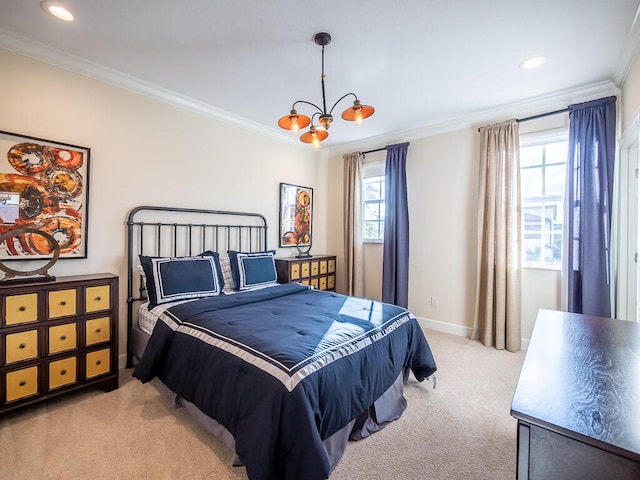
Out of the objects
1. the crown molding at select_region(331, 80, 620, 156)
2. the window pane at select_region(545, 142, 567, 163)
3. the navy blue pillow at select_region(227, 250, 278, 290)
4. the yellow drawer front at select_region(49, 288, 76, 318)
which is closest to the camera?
the yellow drawer front at select_region(49, 288, 76, 318)

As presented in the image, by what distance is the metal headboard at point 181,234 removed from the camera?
2.78 meters

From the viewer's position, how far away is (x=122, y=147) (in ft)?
8.92

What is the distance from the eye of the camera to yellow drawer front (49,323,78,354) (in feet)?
6.73

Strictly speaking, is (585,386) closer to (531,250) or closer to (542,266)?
(542,266)

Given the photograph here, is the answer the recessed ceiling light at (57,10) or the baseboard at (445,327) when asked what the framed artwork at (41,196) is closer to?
the recessed ceiling light at (57,10)

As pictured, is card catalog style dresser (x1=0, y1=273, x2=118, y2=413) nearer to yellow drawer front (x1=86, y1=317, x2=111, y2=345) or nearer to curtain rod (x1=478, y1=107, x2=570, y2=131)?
yellow drawer front (x1=86, y1=317, x2=111, y2=345)

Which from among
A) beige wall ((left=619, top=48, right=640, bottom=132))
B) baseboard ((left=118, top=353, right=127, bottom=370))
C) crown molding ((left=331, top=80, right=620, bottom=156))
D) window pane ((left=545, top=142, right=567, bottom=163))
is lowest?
baseboard ((left=118, top=353, right=127, bottom=370))

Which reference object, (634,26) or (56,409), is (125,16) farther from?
(634,26)

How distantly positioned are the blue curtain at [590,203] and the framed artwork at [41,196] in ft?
14.5

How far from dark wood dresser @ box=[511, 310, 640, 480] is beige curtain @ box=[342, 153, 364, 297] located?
3.27 m

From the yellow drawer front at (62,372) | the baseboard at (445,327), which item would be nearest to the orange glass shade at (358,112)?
the yellow drawer front at (62,372)

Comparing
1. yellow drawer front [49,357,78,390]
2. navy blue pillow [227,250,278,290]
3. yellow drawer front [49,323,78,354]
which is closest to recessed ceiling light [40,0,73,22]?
yellow drawer front [49,323,78,354]

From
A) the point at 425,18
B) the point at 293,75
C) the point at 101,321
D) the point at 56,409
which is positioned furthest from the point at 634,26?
the point at 56,409

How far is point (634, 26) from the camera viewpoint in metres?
1.93
